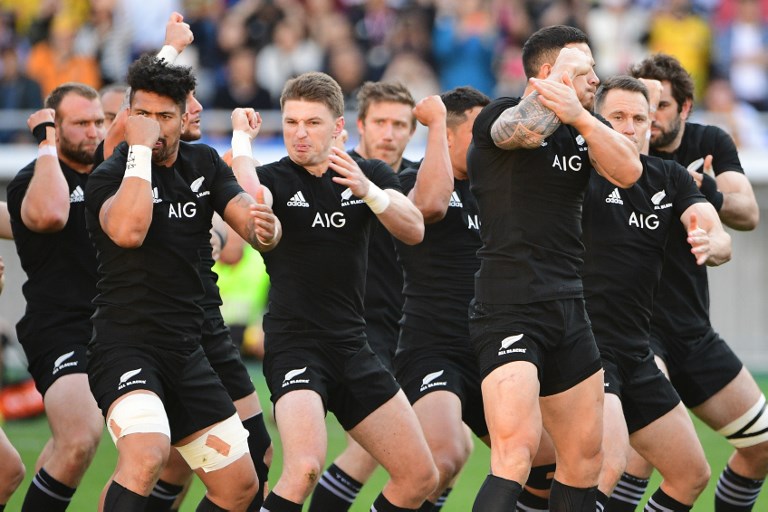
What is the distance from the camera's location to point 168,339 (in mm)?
6836

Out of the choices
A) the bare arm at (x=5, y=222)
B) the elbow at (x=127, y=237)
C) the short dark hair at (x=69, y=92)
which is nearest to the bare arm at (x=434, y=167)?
the elbow at (x=127, y=237)

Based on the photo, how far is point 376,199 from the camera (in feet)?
23.7

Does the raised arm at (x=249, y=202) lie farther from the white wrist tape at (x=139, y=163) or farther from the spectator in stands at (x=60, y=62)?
the spectator in stands at (x=60, y=62)

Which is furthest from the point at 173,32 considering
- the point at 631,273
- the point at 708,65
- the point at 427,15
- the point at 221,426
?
the point at 708,65

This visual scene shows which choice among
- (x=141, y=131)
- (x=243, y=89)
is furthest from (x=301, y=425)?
(x=243, y=89)

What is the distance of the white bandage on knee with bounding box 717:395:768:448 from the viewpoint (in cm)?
835

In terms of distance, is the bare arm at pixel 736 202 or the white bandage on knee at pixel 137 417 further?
the bare arm at pixel 736 202

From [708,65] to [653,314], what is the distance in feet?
33.0

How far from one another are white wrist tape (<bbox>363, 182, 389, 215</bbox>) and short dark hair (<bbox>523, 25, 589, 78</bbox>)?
102cm

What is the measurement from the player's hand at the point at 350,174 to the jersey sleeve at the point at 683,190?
193 cm

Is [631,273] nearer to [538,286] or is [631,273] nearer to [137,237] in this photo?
[538,286]

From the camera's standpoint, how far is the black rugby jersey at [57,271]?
8.20 meters

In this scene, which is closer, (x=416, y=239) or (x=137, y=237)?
(x=137, y=237)

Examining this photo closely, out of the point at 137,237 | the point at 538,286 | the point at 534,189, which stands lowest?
the point at 137,237
